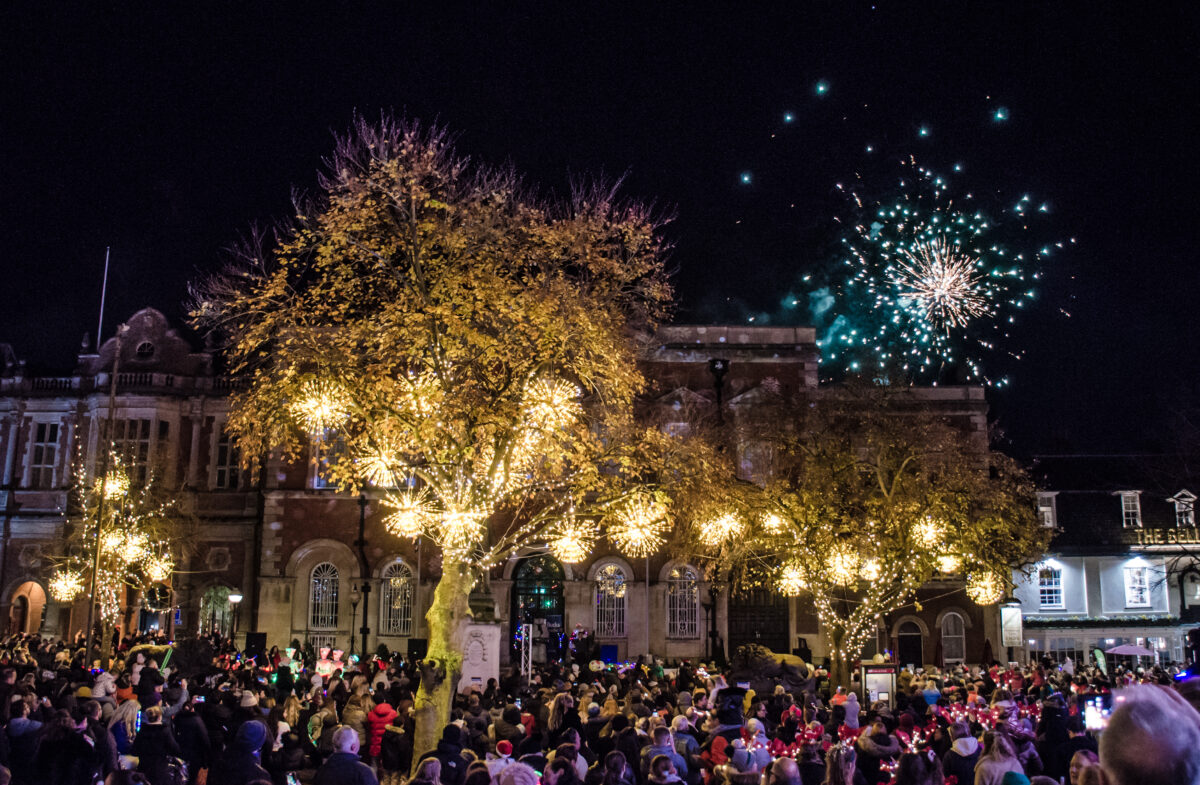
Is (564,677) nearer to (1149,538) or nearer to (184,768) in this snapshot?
(184,768)

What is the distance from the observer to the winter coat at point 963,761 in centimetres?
905

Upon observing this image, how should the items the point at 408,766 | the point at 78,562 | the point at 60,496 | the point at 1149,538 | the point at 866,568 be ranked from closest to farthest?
1. the point at 408,766
2. the point at 866,568
3. the point at 78,562
4. the point at 60,496
5. the point at 1149,538

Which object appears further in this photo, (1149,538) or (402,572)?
(1149,538)

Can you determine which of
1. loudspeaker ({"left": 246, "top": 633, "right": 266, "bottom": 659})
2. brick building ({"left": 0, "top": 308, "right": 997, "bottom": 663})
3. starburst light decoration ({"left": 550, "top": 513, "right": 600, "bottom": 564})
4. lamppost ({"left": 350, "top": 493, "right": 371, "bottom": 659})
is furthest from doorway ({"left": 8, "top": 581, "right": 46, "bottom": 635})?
starburst light decoration ({"left": 550, "top": 513, "right": 600, "bottom": 564})

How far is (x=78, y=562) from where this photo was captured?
33062mm

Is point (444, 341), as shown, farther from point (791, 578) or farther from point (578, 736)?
point (791, 578)

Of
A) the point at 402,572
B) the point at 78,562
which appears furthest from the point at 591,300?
the point at 78,562

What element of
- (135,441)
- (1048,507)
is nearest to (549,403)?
(135,441)

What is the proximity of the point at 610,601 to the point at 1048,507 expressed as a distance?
19966 mm

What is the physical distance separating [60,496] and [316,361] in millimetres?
28548

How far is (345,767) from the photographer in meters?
7.65

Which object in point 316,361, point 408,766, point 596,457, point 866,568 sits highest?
point 316,361

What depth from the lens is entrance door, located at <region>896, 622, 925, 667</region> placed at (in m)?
35.7

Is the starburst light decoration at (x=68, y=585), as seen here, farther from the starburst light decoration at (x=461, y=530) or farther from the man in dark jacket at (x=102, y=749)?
the man in dark jacket at (x=102, y=749)
